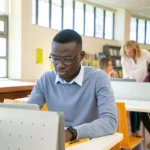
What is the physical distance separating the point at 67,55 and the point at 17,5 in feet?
16.0

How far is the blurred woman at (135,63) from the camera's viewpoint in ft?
12.8

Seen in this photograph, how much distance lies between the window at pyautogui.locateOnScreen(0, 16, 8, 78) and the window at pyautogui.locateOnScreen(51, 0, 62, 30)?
1630 mm

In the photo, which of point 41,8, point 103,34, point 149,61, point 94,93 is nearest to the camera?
point 94,93

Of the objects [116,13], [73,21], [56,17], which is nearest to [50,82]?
[56,17]

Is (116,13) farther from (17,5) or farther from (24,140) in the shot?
(24,140)

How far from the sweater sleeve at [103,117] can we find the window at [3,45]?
4714mm

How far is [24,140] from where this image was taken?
2.78 feet

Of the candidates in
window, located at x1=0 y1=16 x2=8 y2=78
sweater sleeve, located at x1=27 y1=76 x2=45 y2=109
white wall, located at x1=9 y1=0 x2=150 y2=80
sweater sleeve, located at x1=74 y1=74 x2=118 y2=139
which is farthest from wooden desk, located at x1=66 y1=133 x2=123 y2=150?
window, located at x1=0 y1=16 x2=8 y2=78

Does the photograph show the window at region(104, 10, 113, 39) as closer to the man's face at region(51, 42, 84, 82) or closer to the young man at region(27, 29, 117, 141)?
the young man at region(27, 29, 117, 141)

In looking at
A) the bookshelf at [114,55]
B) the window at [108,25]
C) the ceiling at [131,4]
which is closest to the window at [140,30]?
the ceiling at [131,4]

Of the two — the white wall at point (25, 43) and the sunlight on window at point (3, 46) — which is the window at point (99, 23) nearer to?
the white wall at point (25, 43)

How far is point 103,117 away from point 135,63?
2.83 meters

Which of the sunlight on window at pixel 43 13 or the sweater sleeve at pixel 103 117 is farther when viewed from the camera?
the sunlight on window at pixel 43 13

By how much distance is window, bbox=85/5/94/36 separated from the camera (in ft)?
27.9
